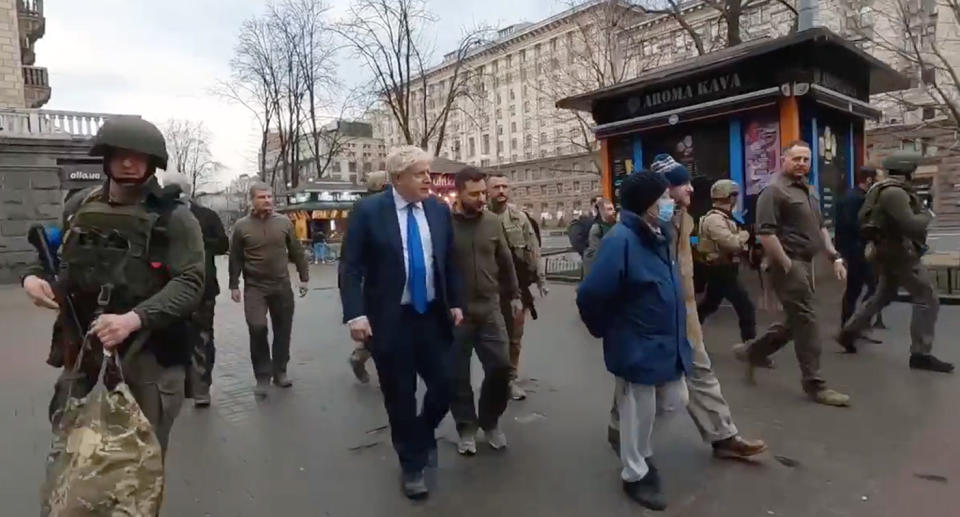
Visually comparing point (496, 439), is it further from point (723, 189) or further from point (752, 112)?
point (752, 112)

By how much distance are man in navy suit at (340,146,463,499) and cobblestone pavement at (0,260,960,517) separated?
18.0 inches

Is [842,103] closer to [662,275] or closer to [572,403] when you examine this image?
[572,403]

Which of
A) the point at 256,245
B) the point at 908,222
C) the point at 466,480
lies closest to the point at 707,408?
the point at 466,480

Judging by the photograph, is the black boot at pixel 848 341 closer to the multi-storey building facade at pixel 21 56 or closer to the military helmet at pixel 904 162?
the military helmet at pixel 904 162

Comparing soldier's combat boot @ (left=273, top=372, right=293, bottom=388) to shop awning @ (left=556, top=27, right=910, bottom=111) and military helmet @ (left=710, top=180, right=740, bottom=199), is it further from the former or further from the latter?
shop awning @ (left=556, top=27, right=910, bottom=111)

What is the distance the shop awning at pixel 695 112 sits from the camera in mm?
8648

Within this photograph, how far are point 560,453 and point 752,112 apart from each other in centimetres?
665

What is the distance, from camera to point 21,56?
26578 mm

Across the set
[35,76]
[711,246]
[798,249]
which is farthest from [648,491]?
[35,76]

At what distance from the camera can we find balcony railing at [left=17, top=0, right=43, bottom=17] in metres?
29.5

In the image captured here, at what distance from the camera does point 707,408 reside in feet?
12.7

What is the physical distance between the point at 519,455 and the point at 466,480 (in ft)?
1.62

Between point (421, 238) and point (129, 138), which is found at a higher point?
point (129, 138)

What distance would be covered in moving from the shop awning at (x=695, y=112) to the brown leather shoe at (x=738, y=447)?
606cm
